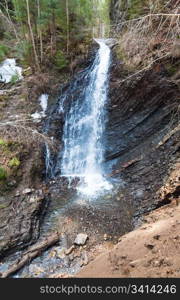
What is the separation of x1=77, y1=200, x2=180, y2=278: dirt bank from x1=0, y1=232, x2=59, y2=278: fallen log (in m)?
1.99

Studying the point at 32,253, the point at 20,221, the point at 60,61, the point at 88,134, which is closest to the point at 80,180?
the point at 88,134

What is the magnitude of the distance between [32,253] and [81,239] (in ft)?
4.11

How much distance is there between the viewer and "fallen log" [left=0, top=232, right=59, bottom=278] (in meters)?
4.52

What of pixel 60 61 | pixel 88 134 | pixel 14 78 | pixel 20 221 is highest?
pixel 60 61

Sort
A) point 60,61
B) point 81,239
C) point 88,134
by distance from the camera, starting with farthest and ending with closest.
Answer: point 60,61 < point 88,134 < point 81,239

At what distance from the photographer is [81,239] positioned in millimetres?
5184

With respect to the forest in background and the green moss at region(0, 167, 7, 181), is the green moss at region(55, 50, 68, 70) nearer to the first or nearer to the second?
the forest in background

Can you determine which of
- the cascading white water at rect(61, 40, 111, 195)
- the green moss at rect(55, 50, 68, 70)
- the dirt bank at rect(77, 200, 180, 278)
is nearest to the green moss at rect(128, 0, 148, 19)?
the cascading white water at rect(61, 40, 111, 195)

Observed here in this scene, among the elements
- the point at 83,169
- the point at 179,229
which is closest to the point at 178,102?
the point at 83,169

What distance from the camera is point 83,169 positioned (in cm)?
816

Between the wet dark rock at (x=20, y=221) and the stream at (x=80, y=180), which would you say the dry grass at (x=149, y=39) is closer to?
the stream at (x=80, y=180)

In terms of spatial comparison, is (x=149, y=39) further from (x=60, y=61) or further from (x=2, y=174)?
(x=60, y=61)

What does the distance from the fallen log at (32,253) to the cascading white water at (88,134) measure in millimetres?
2523

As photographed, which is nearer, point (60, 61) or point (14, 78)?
point (14, 78)
